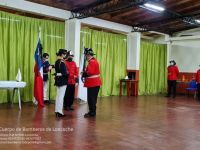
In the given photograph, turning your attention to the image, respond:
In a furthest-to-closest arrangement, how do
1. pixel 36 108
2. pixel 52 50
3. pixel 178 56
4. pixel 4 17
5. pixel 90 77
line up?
pixel 178 56
pixel 52 50
pixel 4 17
pixel 36 108
pixel 90 77

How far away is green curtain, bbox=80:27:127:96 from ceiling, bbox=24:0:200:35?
0.70 m

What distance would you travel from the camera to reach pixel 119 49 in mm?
10852

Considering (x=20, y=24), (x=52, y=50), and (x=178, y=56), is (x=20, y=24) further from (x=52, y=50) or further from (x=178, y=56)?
(x=178, y=56)

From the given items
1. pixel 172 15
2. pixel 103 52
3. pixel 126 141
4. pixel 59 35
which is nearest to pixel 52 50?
pixel 59 35

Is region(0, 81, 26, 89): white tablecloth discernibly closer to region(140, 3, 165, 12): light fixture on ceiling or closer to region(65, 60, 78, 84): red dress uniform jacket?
region(65, 60, 78, 84): red dress uniform jacket

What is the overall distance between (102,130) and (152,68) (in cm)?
817

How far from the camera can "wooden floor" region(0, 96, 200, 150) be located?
12.2 ft

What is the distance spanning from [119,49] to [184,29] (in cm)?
324

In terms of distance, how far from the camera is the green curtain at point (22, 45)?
729 cm

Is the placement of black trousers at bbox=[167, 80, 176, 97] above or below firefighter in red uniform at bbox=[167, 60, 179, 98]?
below

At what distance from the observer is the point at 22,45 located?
7.70m

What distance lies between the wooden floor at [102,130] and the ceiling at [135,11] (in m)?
3.17

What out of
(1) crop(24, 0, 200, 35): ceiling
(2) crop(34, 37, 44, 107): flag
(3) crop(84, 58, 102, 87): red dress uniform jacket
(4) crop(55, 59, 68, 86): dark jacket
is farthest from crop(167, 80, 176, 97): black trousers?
(4) crop(55, 59, 68, 86): dark jacket

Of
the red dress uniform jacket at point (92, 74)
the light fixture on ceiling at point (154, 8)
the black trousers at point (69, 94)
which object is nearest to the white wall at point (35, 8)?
the light fixture on ceiling at point (154, 8)
